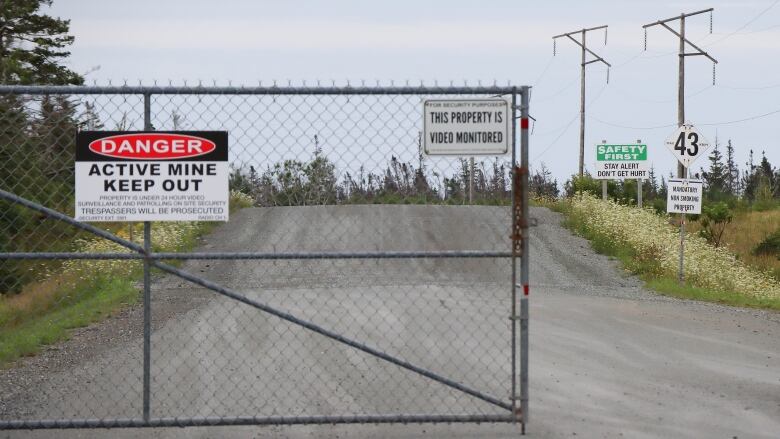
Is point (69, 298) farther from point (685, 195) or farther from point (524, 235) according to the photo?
point (685, 195)

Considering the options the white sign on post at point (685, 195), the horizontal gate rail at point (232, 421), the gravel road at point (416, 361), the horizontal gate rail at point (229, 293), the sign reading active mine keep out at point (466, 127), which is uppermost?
the sign reading active mine keep out at point (466, 127)

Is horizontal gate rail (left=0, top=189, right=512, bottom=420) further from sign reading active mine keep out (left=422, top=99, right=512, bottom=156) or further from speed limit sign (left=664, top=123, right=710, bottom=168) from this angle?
speed limit sign (left=664, top=123, right=710, bottom=168)

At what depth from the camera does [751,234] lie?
33688mm

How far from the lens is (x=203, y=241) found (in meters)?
24.3

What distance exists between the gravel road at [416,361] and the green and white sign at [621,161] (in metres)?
8.30

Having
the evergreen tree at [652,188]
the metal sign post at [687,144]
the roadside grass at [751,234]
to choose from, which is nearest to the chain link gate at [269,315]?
the metal sign post at [687,144]

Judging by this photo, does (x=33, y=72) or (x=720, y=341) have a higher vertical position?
(x=33, y=72)

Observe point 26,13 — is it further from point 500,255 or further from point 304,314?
point 500,255

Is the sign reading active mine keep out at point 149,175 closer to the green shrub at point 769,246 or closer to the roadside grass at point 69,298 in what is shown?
the roadside grass at point 69,298

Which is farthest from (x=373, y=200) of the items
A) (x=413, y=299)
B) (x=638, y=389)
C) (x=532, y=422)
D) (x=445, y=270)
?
(x=445, y=270)

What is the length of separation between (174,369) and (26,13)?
105 ft

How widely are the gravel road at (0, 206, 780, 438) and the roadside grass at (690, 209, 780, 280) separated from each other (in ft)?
34.4

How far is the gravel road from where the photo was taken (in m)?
8.48

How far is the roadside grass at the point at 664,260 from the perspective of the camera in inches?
743
